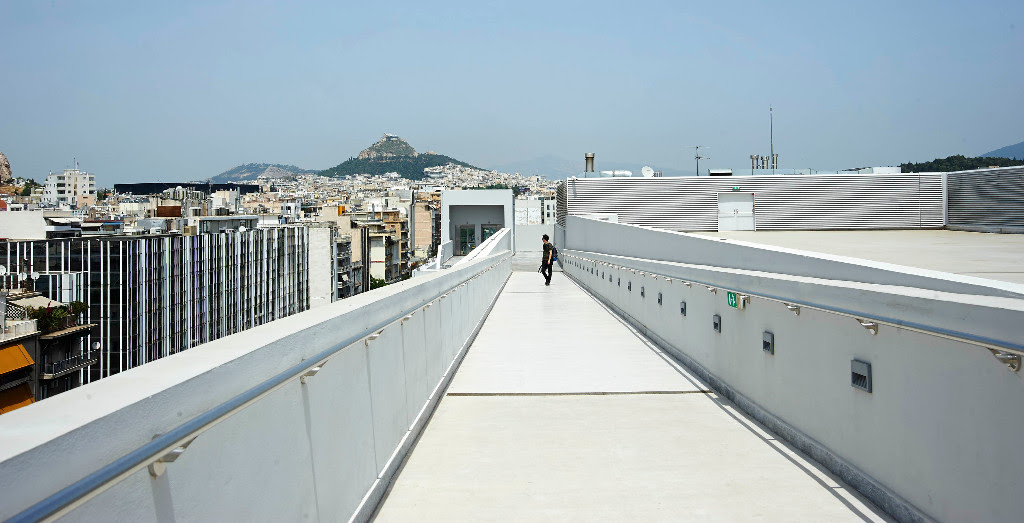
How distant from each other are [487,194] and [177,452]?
6788 centimetres

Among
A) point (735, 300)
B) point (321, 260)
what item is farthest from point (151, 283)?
point (735, 300)

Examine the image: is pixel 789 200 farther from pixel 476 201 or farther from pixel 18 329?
pixel 476 201

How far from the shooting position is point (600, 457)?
577 centimetres

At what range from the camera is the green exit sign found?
720 centimetres

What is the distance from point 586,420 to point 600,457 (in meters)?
1.16

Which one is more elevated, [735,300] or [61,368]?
[735,300]

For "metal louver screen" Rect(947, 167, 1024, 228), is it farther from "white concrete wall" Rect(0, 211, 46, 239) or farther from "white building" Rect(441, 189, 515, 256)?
"white concrete wall" Rect(0, 211, 46, 239)

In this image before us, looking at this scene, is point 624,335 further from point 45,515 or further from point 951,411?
point 45,515

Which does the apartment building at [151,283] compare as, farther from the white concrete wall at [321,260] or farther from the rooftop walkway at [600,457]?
the rooftop walkway at [600,457]

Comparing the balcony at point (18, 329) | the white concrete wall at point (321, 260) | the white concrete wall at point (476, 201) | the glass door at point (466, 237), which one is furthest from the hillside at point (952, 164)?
the white concrete wall at point (321, 260)

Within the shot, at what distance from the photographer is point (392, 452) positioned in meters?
5.38

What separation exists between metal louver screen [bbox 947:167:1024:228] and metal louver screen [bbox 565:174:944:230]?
1.69 m

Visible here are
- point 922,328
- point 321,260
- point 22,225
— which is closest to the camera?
point 922,328

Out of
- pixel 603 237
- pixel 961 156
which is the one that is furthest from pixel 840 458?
pixel 961 156
